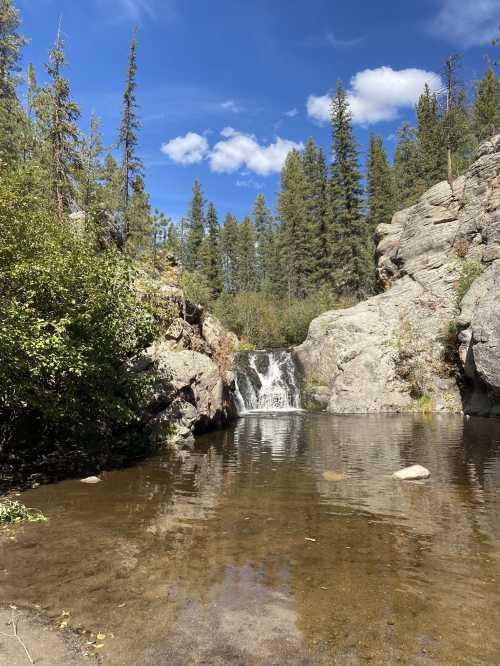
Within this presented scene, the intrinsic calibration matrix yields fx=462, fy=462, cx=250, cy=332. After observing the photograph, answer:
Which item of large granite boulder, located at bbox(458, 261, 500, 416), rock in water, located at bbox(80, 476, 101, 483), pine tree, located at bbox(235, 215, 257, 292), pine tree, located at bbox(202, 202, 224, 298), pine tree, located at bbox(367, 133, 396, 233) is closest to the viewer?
rock in water, located at bbox(80, 476, 101, 483)

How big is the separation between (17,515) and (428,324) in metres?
28.1

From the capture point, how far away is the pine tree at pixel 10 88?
95.8 ft

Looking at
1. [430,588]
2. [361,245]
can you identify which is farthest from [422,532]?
[361,245]

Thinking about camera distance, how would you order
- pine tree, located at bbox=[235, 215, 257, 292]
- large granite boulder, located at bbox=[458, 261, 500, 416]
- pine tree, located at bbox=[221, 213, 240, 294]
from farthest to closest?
pine tree, located at bbox=[221, 213, 240, 294] → pine tree, located at bbox=[235, 215, 257, 292] → large granite boulder, located at bbox=[458, 261, 500, 416]

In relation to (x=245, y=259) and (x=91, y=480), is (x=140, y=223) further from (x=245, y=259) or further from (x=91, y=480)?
(x=245, y=259)

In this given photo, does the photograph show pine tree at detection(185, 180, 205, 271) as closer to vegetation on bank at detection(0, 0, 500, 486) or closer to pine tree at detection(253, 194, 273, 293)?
vegetation on bank at detection(0, 0, 500, 486)

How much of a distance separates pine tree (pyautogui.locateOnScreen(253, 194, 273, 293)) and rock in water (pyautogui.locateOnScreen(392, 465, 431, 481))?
65.1 meters

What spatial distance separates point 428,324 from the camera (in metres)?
31.2

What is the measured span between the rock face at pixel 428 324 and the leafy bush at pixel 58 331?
18.8 meters

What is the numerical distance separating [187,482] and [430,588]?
743 cm

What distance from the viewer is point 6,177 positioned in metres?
11.9

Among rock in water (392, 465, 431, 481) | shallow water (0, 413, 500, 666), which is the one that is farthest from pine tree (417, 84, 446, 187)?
shallow water (0, 413, 500, 666)

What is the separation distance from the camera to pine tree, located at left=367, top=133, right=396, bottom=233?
200 feet

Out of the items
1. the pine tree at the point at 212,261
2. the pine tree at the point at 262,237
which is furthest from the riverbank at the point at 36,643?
the pine tree at the point at 262,237
